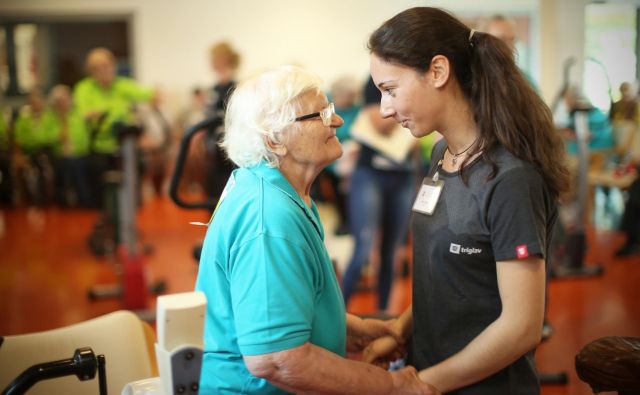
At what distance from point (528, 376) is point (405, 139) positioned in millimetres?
2306

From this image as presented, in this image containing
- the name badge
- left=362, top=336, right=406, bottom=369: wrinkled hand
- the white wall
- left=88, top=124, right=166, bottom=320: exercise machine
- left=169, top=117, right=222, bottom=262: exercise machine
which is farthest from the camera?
the white wall

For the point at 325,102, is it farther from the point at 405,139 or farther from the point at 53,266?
the point at 53,266

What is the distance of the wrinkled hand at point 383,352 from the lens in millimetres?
1705

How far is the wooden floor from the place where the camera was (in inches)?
147

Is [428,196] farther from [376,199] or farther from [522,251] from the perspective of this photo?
[376,199]

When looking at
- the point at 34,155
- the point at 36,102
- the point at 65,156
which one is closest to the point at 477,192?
the point at 65,156

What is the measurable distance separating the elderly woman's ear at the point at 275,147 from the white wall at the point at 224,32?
8.62 meters

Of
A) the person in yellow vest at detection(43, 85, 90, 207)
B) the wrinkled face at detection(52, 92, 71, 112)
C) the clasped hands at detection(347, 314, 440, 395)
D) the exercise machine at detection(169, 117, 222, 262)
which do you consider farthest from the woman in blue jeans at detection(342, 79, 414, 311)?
the wrinkled face at detection(52, 92, 71, 112)

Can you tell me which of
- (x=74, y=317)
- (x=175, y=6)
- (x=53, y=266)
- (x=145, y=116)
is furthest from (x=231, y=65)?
(x=175, y=6)

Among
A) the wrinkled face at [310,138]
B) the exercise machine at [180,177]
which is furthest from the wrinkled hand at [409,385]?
the exercise machine at [180,177]

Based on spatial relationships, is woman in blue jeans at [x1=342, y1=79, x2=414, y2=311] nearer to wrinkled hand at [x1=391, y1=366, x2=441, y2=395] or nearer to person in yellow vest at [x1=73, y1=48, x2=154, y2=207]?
wrinkled hand at [x1=391, y1=366, x2=441, y2=395]

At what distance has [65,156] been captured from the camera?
842 centimetres

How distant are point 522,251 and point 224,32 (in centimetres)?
931

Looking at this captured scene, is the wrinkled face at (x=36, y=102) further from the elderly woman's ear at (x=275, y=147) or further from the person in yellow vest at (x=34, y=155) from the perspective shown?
the elderly woman's ear at (x=275, y=147)
